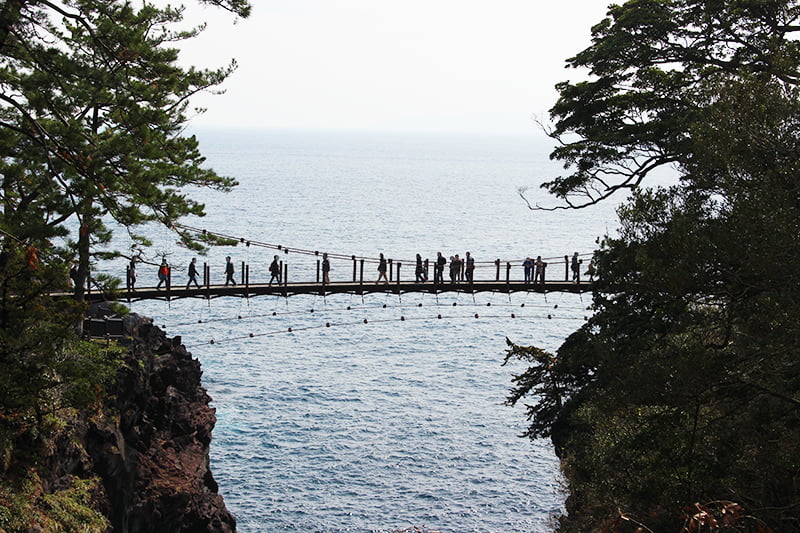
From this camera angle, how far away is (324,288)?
2831 centimetres

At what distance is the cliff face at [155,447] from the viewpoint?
71.4 ft

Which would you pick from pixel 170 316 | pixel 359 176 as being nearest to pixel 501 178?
pixel 359 176

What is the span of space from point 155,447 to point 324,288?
781cm

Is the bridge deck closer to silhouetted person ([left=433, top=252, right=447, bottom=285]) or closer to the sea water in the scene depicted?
silhouetted person ([left=433, top=252, right=447, bottom=285])

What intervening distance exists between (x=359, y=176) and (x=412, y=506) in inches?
5693

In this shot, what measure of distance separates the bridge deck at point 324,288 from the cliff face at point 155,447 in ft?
4.68

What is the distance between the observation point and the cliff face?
2177 centimetres

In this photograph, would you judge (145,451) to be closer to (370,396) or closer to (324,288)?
(324,288)

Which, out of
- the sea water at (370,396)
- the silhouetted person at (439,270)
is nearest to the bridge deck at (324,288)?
the silhouetted person at (439,270)

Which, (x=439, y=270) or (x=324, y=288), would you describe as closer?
(x=324, y=288)

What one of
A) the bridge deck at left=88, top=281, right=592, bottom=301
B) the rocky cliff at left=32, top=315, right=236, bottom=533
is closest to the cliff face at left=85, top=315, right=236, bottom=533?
the rocky cliff at left=32, top=315, right=236, bottom=533

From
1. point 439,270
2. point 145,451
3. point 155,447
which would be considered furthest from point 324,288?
point 145,451

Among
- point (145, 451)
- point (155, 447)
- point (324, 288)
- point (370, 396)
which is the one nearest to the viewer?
point (145, 451)

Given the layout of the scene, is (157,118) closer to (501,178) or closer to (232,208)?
(232,208)
